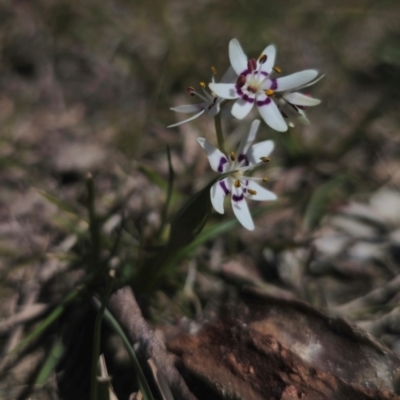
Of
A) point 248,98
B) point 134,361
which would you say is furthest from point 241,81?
point 134,361

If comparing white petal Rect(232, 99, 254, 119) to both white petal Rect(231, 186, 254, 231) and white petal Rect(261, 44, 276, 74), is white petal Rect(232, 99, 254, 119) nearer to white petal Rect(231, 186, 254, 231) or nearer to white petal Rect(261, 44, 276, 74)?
white petal Rect(261, 44, 276, 74)

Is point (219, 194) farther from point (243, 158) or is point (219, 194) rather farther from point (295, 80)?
point (295, 80)

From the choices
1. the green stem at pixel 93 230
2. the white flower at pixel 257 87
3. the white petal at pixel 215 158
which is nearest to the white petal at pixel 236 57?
the white flower at pixel 257 87

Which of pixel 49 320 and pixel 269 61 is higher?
pixel 269 61

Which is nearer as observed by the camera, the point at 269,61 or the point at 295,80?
the point at 295,80

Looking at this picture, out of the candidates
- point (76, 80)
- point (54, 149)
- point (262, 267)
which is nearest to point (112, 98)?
point (76, 80)

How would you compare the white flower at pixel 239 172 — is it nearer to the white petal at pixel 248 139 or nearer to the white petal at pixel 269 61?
the white petal at pixel 248 139

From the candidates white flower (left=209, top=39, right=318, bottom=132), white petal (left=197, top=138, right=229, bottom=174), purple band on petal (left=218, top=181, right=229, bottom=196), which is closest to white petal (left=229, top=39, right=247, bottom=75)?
white flower (left=209, top=39, right=318, bottom=132)

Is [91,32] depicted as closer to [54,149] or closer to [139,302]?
[54,149]
